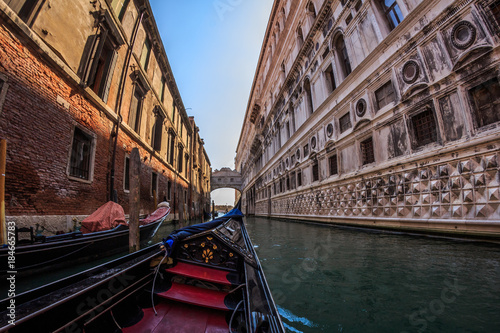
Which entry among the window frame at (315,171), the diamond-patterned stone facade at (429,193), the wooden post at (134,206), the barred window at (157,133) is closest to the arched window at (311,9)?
the window frame at (315,171)

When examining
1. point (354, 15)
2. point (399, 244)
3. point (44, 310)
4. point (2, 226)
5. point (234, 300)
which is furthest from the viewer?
point (354, 15)

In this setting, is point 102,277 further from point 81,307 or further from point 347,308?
point 347,308

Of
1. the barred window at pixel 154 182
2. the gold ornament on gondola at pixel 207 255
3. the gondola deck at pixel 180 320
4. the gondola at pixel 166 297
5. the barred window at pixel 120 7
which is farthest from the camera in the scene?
the barred window at pixel 154 182

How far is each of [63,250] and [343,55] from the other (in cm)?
1013

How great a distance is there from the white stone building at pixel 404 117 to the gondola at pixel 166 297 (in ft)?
14.5

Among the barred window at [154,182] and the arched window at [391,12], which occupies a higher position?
the arched window at [391,12]

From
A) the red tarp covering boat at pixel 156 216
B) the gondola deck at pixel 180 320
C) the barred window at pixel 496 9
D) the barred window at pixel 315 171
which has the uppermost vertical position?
the barred window at pixel 496 9

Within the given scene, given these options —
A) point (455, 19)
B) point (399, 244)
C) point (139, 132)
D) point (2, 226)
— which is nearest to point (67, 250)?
point (2, 226)

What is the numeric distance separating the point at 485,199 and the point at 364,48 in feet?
17.1

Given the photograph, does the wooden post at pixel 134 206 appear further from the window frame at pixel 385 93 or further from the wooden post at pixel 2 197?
the window frame at pixel 385 93

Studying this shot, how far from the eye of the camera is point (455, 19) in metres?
4.00

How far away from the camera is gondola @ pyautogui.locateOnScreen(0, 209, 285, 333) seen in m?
1.11

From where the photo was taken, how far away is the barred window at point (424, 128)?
453cm

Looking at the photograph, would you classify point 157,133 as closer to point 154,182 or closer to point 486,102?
point 154,182
